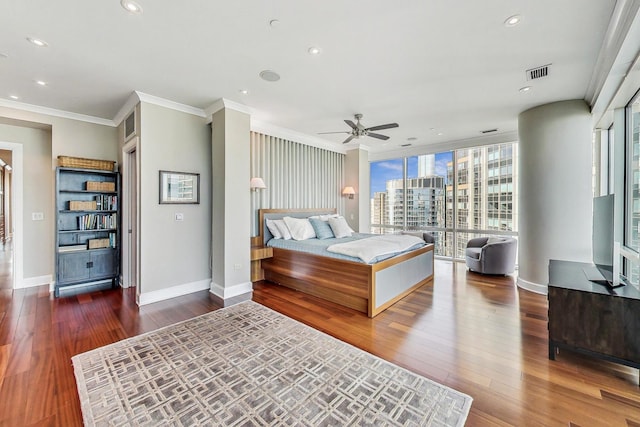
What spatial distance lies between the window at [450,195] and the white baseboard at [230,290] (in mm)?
4602

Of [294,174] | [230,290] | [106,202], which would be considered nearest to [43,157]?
[106,202]

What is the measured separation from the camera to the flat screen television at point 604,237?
2357 millimetres

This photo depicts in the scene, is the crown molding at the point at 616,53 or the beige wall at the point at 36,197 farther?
the beige wall at the point at 36,197

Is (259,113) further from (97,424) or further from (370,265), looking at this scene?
(97,424)

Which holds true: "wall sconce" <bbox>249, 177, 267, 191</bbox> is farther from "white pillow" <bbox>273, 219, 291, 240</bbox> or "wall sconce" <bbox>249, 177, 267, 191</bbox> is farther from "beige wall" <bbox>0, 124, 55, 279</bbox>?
"beige wall" <bbox>0, 124, 55, 279</bbox>

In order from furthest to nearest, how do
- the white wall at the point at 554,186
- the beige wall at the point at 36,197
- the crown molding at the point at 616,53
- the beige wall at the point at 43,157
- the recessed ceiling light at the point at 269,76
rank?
the beige wall at the point at 36,197 → the beige wall at the point at 43,157 → the white wall at the point at 554,186 → the recessed ceiling light at the point at 269,76 → the crown molding at the point at 616,53

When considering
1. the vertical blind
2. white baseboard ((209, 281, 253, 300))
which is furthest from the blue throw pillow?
white baseboard ((209, 281, 253, 300))

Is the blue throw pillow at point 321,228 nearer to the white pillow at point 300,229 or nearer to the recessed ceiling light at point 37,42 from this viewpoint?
the white pillow at point 300,229

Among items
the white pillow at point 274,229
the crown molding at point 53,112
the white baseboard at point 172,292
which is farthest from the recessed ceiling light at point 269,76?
the crown molding at point 53,112

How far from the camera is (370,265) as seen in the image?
11.0 feet

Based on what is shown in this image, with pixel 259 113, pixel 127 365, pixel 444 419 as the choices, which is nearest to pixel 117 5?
pixel 259 113

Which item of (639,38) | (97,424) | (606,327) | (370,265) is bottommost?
(97,424)

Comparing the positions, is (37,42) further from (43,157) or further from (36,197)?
(36,197)

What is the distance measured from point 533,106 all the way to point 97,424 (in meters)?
6.10
